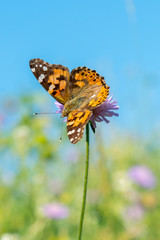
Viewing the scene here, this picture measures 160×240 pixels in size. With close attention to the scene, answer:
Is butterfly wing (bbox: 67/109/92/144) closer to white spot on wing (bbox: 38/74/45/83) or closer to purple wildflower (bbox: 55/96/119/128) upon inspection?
purple wildflower (bbox: 55/96/119/128)

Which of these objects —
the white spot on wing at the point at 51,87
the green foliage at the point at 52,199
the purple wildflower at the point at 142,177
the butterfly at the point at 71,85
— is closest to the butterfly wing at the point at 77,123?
the butterfly at the point at 71,85

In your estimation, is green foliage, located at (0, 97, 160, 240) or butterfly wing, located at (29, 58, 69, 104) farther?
green foliage, located at (0, 97, 160, 240)

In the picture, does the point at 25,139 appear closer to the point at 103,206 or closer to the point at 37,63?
the point at 103,206

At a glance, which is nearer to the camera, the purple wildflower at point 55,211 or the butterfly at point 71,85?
the butterfly at point 71,85

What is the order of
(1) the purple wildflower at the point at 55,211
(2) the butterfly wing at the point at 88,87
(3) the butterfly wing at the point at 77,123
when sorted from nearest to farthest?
(3) the butterfly wing at the point at 77,123 → (2) the butterfly wing at the point at 88,87 → (1) the purple wildflower at the point at 55,211

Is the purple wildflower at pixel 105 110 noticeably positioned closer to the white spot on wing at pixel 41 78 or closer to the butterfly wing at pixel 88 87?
the butterfly wing at pixel 88 87

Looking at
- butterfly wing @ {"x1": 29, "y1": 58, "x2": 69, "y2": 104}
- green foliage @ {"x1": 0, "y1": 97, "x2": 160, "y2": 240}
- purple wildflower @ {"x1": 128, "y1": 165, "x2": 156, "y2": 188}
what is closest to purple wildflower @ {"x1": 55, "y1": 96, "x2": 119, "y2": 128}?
butterfly wing @ {"x1": 29, "y1": 58, "x2": 69, "y2": 104}

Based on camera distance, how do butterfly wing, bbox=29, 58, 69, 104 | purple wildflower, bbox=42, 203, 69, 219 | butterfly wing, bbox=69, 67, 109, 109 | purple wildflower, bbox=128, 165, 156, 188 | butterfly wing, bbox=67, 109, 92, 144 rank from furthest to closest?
purple wildflower, bbox=128, 165, 156, 188, purple wildflower, bbox=42, 203, 69, 219, butterfly wing, bbox=29, 58, 69, 104, butterfly wing, bbox=69, 67, 109, 109, butterfly wing, bbox=67, 109, 92, 144

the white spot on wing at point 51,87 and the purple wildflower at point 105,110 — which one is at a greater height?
the white spot on wing at point 51,87
